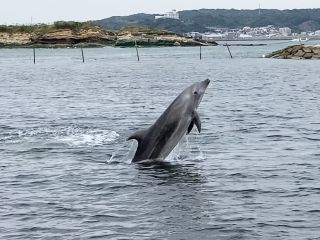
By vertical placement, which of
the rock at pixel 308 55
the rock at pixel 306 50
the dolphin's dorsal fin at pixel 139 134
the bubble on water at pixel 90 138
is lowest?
the rock at pixel 308 55

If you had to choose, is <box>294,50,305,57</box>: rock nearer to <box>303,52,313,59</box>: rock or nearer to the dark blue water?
<box>303,52,313,59</box>: rock

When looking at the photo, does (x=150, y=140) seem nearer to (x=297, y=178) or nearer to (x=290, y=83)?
(x=297, y=178)

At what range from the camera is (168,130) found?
2445cm

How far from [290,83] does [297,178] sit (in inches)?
2100

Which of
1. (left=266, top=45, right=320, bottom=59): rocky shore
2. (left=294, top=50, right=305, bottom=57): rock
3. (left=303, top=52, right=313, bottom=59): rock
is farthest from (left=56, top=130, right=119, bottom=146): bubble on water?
(left=294, top=50, right=305, bottom=57): rock

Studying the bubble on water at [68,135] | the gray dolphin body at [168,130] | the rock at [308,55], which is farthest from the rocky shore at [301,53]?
the gray dolphin body at [168,130]

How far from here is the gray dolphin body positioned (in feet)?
79.9

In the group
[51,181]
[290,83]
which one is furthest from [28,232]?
[290,83]

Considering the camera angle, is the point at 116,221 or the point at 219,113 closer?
the point at 116,221

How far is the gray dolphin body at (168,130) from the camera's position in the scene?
24.3m

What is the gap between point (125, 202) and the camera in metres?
20.0

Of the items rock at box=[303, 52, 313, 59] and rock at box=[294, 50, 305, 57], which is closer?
rock at box=[303, 52, 313, 59]

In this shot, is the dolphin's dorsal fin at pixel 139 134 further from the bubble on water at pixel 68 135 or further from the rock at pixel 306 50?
the rock at pixel 306 50

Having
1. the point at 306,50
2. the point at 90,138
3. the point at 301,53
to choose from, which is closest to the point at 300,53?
the point at 301,53
